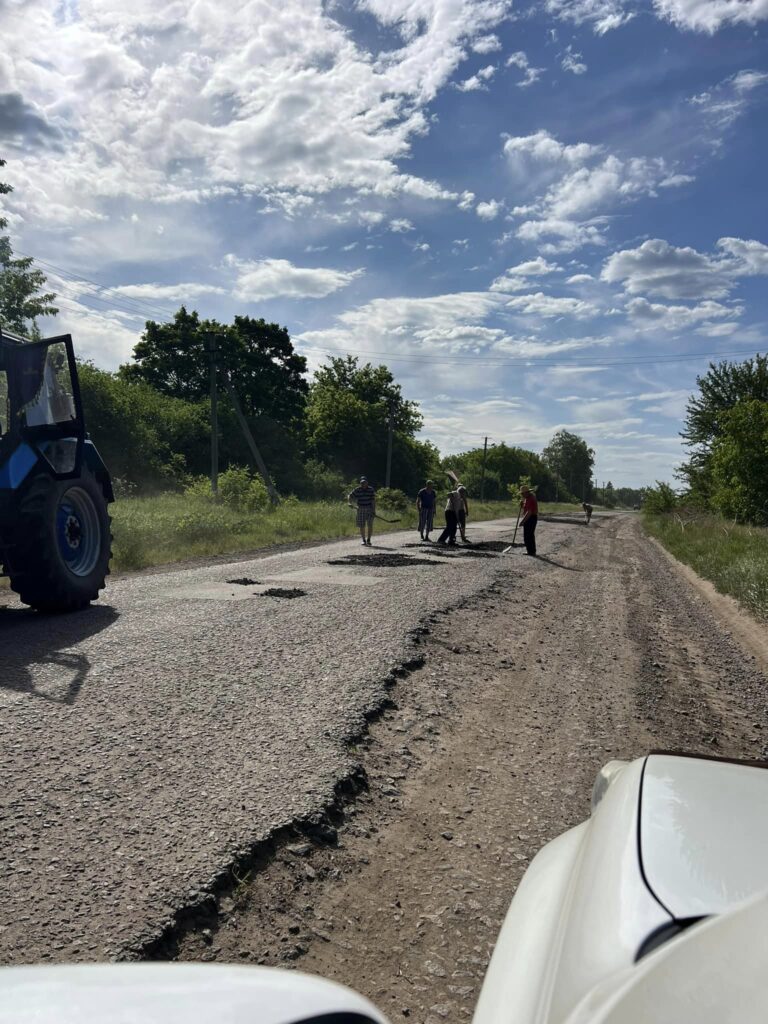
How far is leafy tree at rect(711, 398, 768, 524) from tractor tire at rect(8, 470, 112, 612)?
27.9 m

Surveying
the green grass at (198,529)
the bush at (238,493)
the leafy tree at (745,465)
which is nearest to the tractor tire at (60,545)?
the green grass at (198,529)

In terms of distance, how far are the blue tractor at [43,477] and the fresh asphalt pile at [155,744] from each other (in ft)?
1.20

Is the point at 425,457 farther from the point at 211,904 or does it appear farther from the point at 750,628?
the point at 211,904

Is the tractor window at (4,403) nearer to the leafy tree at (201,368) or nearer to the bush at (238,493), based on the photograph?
the bush at (238,493)

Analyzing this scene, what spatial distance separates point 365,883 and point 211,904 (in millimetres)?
619

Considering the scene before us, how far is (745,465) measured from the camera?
1229 inches

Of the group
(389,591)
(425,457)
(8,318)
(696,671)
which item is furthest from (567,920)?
(425,457)

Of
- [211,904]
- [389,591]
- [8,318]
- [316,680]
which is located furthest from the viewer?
[8,318]

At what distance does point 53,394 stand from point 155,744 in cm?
470

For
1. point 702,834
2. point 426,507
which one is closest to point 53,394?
point 702,834

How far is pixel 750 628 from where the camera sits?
955 centimetres

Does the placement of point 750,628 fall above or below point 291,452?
below

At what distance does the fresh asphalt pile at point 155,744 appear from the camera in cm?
249

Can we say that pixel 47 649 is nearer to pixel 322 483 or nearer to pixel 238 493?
pixel 238 493
